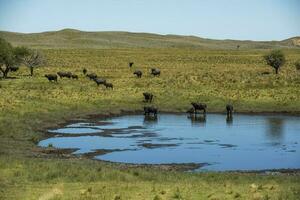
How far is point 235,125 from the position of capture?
4284 centimetres

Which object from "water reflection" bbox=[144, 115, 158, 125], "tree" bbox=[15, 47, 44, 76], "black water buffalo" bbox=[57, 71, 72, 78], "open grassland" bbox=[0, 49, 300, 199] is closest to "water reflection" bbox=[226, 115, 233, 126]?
"open grassland" bbox=[0, 49, 300, 199]

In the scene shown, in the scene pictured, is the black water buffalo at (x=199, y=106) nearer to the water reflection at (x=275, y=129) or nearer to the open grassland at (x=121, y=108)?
the open grassland at (x=121, y=108)

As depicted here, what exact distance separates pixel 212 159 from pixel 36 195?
13.5 meters

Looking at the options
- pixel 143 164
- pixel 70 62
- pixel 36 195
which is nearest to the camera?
pixel 36 195

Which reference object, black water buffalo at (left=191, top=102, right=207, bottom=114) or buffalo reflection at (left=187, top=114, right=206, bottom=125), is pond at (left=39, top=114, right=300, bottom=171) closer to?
buffalo reflection at (left=187, top=114, right=206, bottom=125)

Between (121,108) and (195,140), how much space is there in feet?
53.7

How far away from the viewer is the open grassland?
62.0 feet

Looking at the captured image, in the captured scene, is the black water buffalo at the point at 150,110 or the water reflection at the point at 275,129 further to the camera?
the black water buffalo at the point at 150,110

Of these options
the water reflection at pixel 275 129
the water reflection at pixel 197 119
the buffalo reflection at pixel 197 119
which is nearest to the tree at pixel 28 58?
the buffalo reflection at pixel 197 119

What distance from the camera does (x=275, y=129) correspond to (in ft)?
133

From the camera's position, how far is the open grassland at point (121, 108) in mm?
18906

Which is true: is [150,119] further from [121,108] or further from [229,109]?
[229,109]

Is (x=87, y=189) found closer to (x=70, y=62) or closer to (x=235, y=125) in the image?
(x=235, y=125)

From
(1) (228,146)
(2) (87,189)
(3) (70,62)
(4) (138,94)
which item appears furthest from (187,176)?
(3) (70,62)
